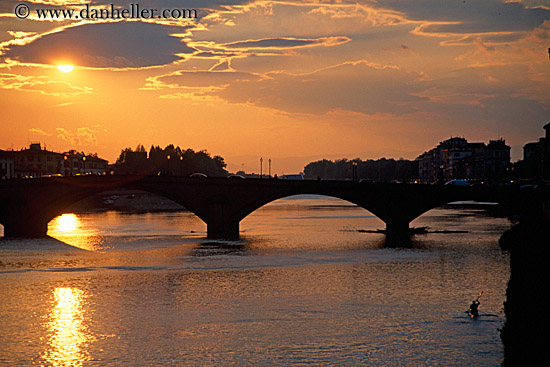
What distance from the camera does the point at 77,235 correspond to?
3469 inches

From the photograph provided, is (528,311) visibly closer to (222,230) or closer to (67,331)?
(67,331)

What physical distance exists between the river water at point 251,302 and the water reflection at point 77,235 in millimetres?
858

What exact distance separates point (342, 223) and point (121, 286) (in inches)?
Answer: 2433

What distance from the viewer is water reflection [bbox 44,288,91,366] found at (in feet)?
104

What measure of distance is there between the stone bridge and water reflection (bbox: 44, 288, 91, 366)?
128 ft

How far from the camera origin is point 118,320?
38750 millimetres

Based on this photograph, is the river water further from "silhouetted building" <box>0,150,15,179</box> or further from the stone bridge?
"silhouetted building" <box>0,150,15,179</box>

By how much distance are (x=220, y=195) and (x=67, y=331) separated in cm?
4959

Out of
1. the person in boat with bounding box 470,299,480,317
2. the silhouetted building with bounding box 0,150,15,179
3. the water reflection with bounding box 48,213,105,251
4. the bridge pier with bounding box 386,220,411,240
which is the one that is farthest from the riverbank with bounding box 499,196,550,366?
the silhouetted building with bounding box 0,150,15,179

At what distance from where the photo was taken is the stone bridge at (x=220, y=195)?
278ft

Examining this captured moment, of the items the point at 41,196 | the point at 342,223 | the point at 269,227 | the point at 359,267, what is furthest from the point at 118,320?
the point at 342,223

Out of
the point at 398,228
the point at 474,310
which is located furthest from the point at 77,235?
the point at 474,310

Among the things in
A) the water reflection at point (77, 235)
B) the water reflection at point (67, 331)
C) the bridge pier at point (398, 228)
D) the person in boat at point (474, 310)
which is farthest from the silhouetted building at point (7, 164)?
the person in boat at point (474, 310)

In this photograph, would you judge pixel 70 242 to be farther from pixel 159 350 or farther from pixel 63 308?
pixel 159 350
